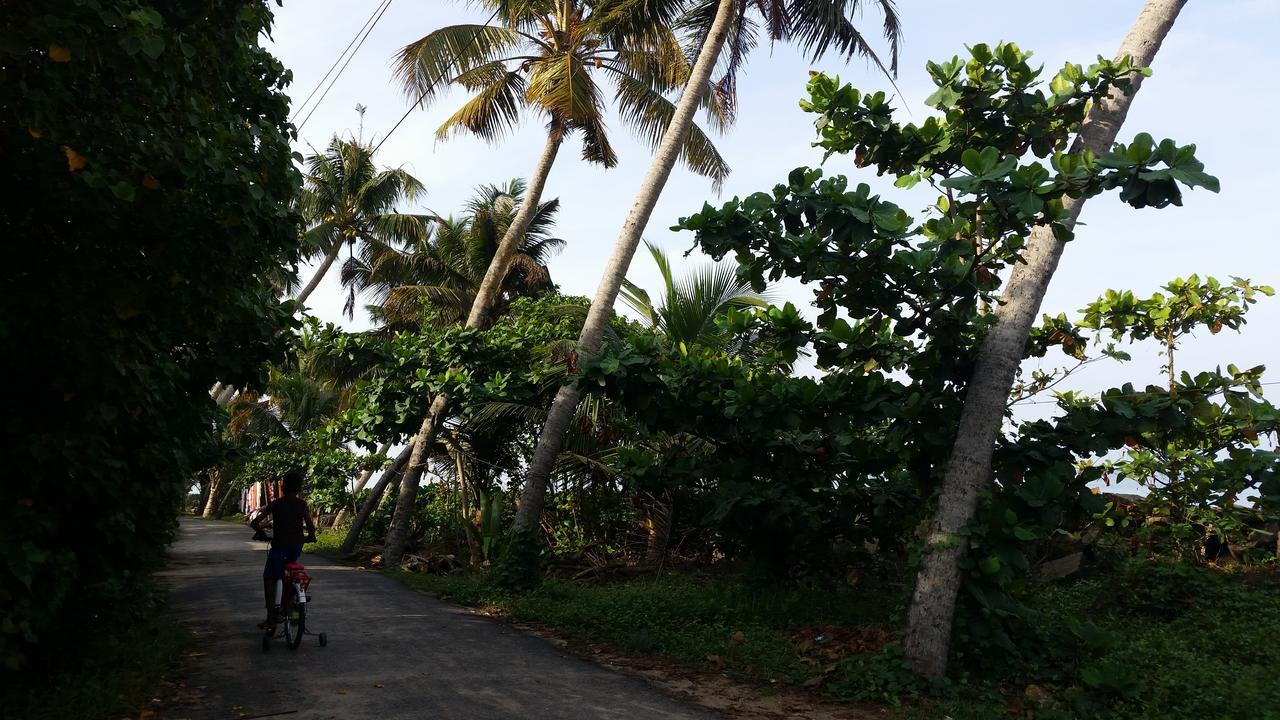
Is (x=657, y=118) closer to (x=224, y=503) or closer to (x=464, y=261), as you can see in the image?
(x=464, y=261)

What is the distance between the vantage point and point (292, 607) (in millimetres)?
7309

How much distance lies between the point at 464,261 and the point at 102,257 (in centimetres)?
1910

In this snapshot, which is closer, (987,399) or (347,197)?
(987,399)

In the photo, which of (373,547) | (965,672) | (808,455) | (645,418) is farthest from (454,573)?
(965,672)

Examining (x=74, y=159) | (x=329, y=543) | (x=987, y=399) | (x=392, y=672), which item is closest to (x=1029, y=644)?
(x=987, y=399)

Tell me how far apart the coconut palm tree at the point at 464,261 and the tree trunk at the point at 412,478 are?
7.43 metres

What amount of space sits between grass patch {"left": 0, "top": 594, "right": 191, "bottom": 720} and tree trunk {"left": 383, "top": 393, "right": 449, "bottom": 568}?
776 centimetres

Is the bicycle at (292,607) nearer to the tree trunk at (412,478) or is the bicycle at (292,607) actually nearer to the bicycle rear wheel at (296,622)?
the bicycle rear wheel at (296,622)

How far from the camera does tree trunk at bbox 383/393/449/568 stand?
14.7m

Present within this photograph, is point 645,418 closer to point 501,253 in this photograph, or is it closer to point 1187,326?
point 1187,326

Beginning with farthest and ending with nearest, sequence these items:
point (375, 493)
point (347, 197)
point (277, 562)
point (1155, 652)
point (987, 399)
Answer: point (347, 197)
point (375, 493)
point (277, 562)
point (1155, 652)
point (987, 399)

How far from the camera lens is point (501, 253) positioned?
15.4m

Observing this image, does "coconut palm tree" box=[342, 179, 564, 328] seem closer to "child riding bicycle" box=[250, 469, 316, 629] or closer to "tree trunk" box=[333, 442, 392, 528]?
"tree trunk" box=[333, 442, 392, 528]

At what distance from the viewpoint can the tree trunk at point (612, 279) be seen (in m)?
11.1
